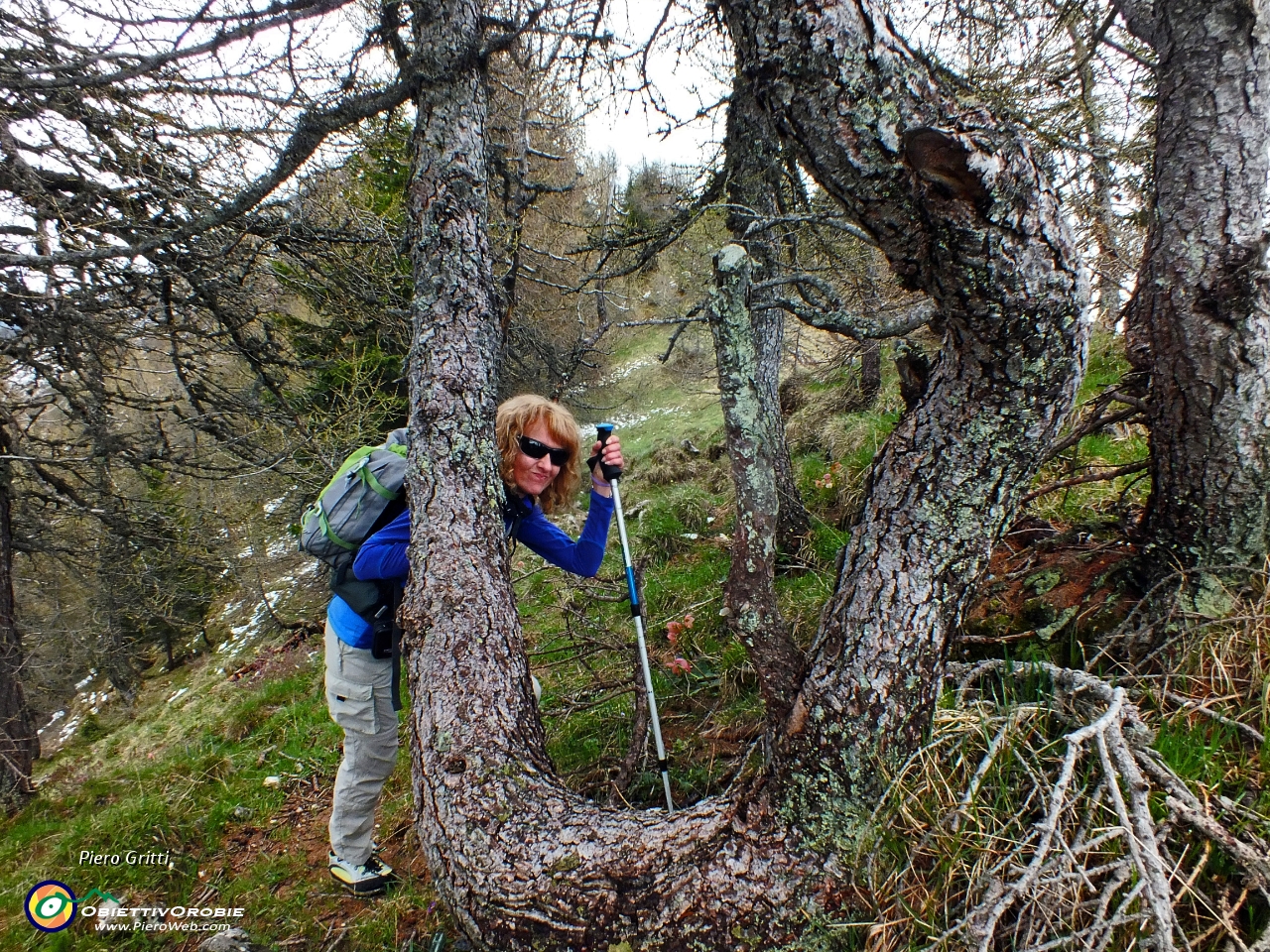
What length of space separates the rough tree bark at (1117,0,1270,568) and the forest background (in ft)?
0.06

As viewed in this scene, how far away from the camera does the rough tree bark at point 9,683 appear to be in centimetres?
484

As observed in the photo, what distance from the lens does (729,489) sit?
6789 millimetres

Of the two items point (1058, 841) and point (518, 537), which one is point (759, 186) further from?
point (1058, 841)

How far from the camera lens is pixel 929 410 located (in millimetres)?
1694

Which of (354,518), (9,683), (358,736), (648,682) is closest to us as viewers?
(354,518)

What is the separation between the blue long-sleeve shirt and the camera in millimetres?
2471

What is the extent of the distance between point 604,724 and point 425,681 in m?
1.82

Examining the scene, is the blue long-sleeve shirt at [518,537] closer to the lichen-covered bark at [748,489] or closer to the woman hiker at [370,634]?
the woman hiker at [370,634]

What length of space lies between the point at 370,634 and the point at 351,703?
1.24ft

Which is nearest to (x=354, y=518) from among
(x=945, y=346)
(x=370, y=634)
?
(x=370, y=634)

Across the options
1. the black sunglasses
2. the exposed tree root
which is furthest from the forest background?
the black sunglasses

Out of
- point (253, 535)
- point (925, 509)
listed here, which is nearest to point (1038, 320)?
point (925, 509)
